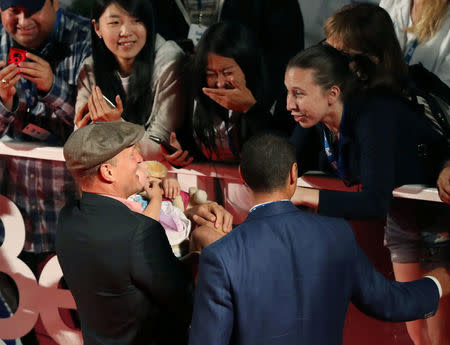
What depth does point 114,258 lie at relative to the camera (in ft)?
6.61

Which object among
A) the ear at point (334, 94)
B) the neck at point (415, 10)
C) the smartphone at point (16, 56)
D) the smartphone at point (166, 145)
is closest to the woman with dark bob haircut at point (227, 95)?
the smartphone at point (166, 145)

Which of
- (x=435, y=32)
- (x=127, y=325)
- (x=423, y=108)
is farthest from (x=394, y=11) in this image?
(x=127, y=325)

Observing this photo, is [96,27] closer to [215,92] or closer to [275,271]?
[215,92]

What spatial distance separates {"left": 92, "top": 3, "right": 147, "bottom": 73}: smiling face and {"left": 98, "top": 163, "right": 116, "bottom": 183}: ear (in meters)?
0.95

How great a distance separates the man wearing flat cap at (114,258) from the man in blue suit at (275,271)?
31 centimetres

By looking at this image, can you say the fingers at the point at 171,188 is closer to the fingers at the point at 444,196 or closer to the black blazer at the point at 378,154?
the black blazer at the point at 378,154

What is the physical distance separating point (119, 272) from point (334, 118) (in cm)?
116

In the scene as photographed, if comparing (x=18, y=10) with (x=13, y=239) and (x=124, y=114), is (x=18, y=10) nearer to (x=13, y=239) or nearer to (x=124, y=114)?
(x=124, y=114)

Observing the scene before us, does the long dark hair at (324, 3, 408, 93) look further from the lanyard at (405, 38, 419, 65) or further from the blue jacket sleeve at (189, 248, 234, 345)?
the blue jacket sleeve at (189, 248, 234, 345)

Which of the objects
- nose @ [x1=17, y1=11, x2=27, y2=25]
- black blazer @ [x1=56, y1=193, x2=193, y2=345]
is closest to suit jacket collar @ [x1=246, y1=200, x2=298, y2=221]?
black blazer @ [x1=56, y1=193, x2=193, y2=345]

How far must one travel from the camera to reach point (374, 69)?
2.35 m

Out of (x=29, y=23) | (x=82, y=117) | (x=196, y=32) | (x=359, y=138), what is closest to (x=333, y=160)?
(x=359, y=138)

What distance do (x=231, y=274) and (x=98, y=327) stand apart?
2.32 feet

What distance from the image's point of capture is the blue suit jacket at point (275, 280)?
1.75 metres
